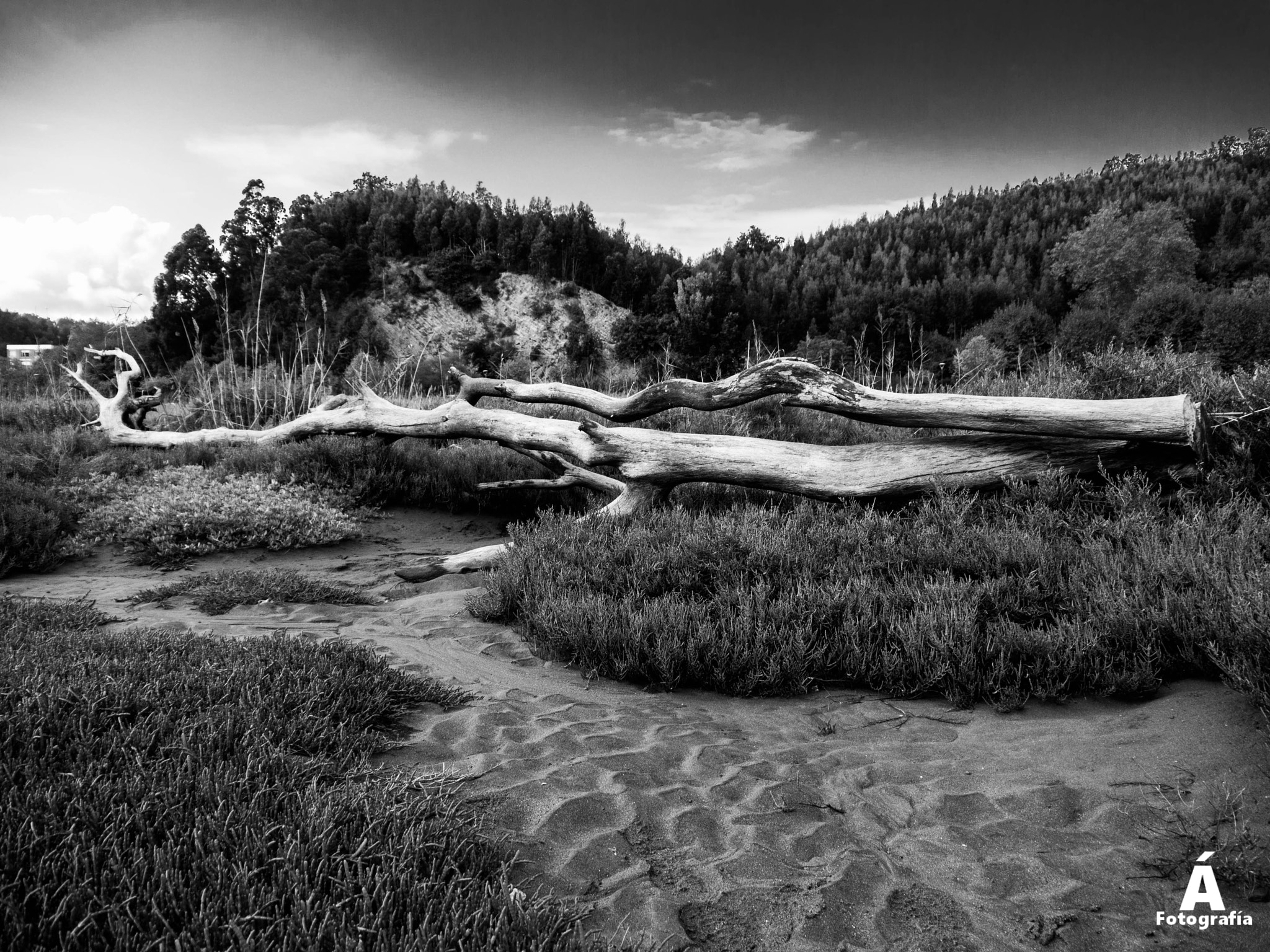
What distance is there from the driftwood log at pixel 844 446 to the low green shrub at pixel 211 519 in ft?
6.62

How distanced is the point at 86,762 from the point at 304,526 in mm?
6168

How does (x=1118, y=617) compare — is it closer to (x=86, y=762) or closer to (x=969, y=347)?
(x=86, y=762)

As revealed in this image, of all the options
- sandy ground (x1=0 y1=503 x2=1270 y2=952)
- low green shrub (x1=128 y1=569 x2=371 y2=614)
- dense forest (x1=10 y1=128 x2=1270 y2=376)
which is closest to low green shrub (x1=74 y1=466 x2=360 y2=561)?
low green shrub (x1=128 y1=569 x2=371 y2=614)

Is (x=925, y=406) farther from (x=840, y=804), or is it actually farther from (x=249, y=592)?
(x=249, y=592)

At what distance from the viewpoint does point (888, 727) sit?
371cm

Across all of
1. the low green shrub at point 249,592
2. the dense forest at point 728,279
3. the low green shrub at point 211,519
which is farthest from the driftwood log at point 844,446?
the dense forest at point 728,279

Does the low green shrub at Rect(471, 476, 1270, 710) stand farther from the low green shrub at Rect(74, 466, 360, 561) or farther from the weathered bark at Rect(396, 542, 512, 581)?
the low green shrub at Rect(74, 466, 360, 561)

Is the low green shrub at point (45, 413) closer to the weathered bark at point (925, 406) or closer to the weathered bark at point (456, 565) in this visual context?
the weathered bark at point (456, 565)

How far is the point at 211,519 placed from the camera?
8.03m

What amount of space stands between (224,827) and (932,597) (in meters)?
4.09

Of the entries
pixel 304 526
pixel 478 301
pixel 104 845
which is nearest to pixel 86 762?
pixel 104 845

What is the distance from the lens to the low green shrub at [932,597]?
3.87 m

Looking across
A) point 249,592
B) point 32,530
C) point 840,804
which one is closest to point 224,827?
point 840,804

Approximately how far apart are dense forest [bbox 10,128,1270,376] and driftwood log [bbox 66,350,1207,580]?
56.7 feet
